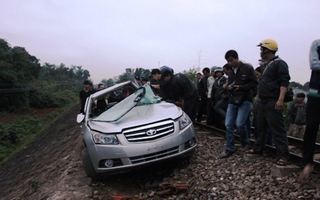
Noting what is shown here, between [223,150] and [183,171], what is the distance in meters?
1.16

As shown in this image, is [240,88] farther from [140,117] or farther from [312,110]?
[140,117]

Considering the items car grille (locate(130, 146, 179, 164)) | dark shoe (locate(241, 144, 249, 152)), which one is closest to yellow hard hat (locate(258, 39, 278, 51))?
dark shoe (locate(241, 144, 249, 152))

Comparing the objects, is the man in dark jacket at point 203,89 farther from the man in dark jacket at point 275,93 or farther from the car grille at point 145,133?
the car grille at point 145,133

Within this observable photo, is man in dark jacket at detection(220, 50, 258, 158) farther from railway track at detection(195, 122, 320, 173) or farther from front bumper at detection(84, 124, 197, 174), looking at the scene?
front bumper at detection(84, 124, 197, 174)

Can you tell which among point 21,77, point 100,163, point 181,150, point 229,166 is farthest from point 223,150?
point 21,77

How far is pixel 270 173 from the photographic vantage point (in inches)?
158

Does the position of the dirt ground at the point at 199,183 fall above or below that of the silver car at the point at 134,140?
below

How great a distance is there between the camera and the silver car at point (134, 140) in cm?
423

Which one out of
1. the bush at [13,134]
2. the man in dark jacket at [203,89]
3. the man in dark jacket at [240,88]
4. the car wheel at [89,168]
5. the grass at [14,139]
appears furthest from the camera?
the bush at [13,134]

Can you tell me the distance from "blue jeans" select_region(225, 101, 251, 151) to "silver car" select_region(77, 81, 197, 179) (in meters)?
0.72

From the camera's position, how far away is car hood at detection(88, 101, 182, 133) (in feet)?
14.4

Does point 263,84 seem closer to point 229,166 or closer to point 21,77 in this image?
point 229,166

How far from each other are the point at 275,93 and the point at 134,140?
220cm

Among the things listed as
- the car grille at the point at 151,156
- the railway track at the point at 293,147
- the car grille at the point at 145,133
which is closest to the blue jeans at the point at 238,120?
the railway track at the point at 293,147
